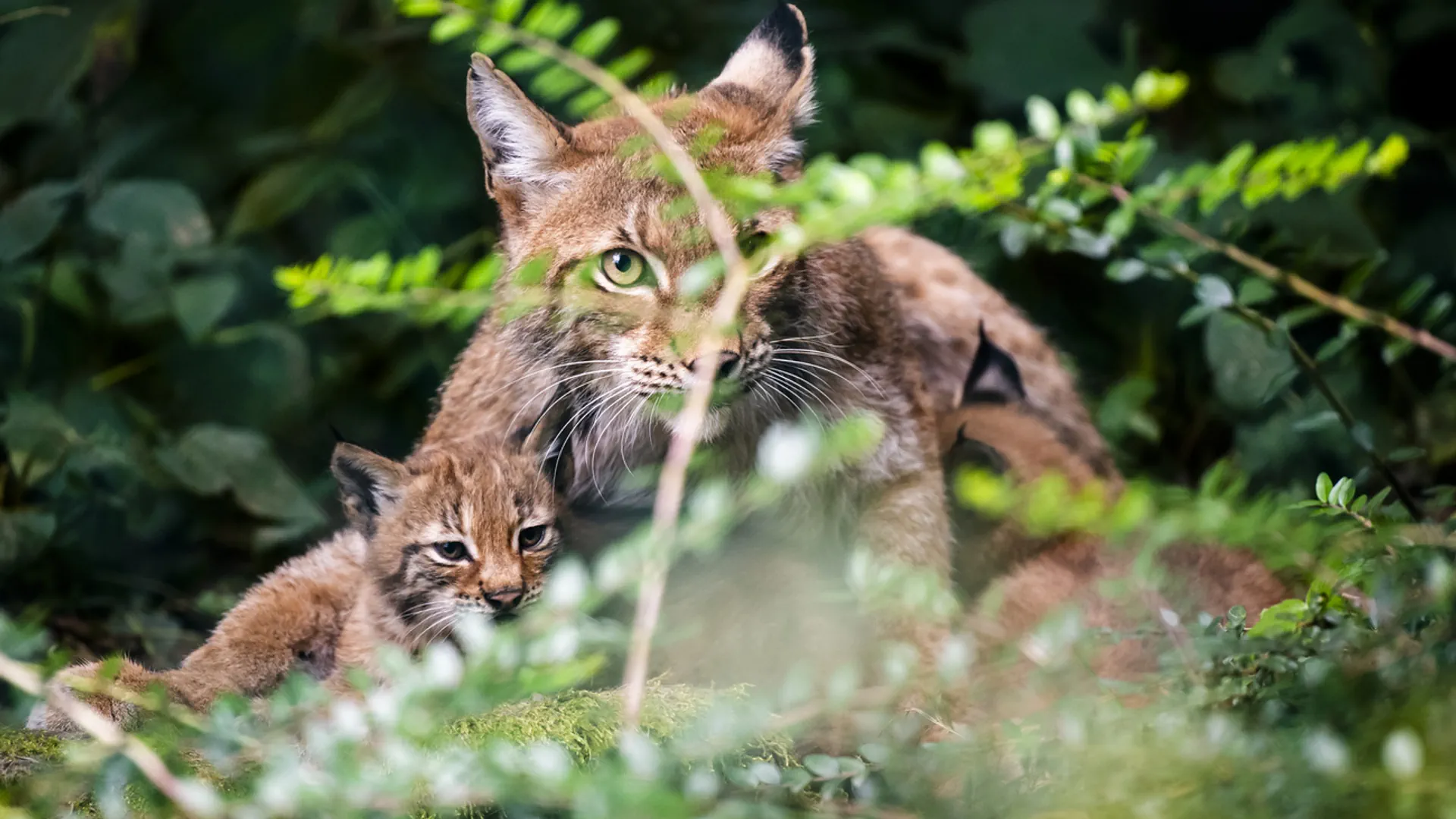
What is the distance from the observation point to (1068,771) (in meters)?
1.80

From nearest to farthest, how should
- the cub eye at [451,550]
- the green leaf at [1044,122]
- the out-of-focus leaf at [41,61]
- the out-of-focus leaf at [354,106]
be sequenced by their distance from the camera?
the green leaf at [1044,122] < the cub eye at [451,550] < the out-of-focus leaf at [41,61] < the out-of-focus leaf at [354,106]

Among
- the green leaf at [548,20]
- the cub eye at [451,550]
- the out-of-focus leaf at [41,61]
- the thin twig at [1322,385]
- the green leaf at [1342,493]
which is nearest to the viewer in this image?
the green leaf at [548,20]

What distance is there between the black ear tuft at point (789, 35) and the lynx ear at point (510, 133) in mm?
589

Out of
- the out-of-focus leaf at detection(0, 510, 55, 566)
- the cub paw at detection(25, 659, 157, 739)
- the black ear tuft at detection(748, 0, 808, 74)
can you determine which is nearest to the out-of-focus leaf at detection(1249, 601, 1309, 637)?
the black ear tuft at detection(748, 0, 808, 74)

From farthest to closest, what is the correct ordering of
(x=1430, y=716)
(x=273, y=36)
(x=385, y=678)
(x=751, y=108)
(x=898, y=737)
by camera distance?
(x=273, y=36)
(x=751, y=108)
(x=385, y=678)
(x=898, y=737)
(x=1430, y=716)

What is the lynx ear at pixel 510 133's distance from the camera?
3018mm

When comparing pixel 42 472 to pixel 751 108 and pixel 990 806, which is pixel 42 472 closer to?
pixel 751 108

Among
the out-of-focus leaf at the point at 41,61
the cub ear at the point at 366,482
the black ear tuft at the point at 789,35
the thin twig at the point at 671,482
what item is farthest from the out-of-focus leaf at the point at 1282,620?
the out-of-focus leaf at the point at 41,61

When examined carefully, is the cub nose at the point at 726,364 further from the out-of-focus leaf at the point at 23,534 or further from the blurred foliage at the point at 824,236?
the out-of-focus leaf at the point at 23,534

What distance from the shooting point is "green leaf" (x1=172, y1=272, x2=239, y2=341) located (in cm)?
416

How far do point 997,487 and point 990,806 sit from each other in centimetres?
43

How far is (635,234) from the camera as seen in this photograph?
2.94 metres

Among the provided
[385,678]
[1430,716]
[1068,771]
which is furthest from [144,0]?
[1430,716]

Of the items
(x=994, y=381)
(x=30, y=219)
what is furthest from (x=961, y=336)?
(x=30, y=219)
